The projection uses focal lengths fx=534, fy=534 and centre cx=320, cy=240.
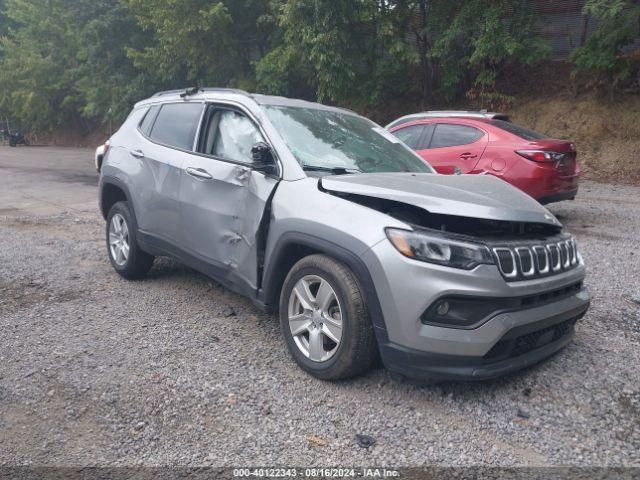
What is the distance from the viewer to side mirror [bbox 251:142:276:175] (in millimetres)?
3652

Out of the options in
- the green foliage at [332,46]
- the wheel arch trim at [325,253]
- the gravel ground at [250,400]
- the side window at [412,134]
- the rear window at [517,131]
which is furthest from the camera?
the green foliage at [332,46]

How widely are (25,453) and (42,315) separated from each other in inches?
80.9

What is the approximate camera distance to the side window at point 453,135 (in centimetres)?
795

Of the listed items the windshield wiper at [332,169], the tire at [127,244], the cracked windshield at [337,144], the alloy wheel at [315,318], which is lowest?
the tire at [127,244]

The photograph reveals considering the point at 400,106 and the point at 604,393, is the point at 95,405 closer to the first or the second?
the point at 604,393

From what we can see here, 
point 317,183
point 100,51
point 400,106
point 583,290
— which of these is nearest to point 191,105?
point 317,183

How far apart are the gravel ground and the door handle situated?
116 centimetres

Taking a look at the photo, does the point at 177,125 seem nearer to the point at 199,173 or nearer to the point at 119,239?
the point at 199,173

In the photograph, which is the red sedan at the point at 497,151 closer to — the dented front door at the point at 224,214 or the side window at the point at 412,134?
the side window at the point at 412,134

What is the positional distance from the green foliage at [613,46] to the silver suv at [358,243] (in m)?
11.6

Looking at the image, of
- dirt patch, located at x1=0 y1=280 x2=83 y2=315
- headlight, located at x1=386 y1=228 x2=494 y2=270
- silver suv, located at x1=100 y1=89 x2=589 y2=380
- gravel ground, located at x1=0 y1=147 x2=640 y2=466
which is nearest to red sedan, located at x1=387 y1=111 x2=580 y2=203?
gravel ground, located at x1=0 y1=147 x2=640 y2=466

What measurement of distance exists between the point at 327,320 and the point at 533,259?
1.23 m

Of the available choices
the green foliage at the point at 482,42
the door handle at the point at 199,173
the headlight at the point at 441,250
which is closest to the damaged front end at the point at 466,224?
the headlight at the point at 441,250

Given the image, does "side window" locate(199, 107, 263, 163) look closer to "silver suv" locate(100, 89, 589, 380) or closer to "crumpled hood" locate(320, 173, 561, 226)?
"silver suv" locate(100, 89, 589, 380)
